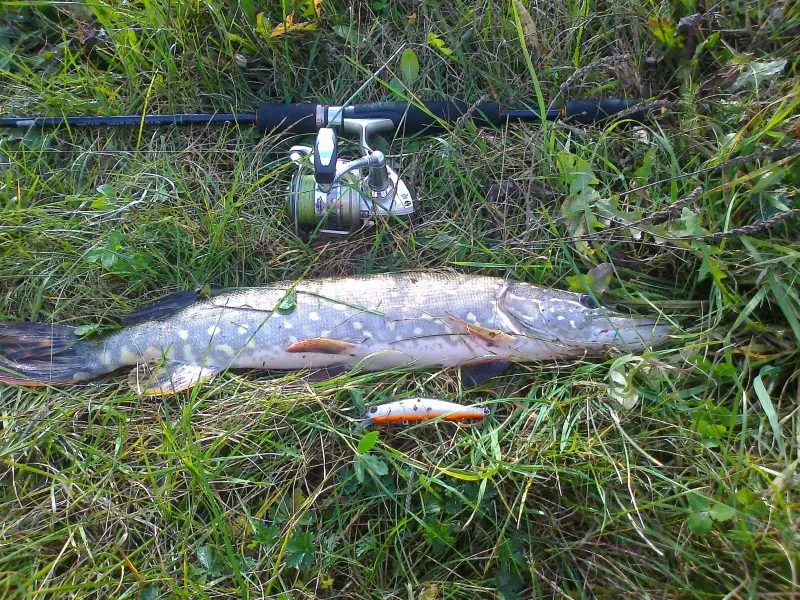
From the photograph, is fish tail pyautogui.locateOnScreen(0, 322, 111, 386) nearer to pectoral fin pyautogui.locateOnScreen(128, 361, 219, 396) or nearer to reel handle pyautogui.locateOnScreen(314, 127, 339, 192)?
pectoral fin pyautogui.locateOnScreen(128, 361, 219, 396)

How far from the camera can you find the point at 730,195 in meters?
2.37

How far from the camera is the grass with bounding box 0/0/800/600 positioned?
2.09 m

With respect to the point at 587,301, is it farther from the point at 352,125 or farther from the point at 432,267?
the point at 352,125

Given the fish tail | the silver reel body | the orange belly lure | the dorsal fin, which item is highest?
A: the silver reel body

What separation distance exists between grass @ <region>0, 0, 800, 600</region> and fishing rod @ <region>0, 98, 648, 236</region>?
0.09 metres

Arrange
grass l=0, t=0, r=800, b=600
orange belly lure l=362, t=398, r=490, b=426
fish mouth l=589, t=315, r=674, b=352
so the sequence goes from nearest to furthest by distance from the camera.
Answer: grass l=0, t=0, r=800, b=600
orange belly lure l=362, t=398, r=490, b=426
fish mouth l=589, t=315, r=674, b=352

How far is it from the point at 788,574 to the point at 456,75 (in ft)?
8.55

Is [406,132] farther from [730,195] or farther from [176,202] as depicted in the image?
[730,195]

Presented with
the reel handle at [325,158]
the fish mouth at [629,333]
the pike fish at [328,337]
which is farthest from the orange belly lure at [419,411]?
the reel handle at [325,158]

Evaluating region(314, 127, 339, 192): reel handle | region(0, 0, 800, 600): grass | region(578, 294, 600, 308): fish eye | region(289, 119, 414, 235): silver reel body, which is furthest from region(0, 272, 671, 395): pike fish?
region(314, 127, 339, 192): reel handle

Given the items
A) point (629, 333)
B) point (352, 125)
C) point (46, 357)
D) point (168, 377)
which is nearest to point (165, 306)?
point (168, 377)

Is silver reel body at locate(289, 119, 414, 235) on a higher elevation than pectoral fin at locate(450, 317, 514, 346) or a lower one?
higher

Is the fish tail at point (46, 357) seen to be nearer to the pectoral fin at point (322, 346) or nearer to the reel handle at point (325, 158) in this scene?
the pectoral fin at point (322, 346)

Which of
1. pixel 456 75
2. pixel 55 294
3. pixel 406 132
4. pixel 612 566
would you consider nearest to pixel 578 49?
pixel 456 75
